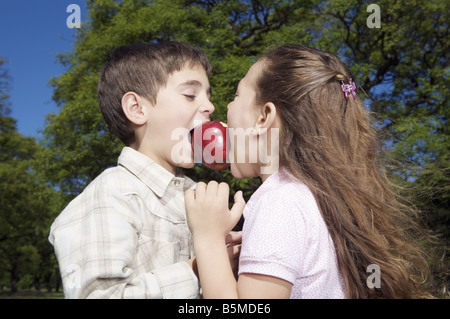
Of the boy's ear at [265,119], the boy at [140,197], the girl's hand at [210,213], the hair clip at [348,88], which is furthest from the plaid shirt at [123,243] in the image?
the hair clip at [348,88]

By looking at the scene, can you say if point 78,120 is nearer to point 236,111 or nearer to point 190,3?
point 190,3

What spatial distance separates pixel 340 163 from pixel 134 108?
151 cm

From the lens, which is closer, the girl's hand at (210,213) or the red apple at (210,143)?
the girl's hand at (210,213)

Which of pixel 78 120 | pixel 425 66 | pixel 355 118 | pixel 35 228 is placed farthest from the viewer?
pixel 35 228

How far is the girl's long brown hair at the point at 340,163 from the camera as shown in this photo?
2041 millimetres

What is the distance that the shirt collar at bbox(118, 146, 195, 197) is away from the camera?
2.67 m

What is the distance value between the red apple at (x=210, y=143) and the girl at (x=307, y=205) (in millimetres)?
355

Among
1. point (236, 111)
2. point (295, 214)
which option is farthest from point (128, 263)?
point (236, 111)

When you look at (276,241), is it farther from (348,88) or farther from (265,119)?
(348,88)

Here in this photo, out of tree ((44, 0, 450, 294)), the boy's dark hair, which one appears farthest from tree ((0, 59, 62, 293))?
the boy's dark hair

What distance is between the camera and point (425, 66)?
18.6 m

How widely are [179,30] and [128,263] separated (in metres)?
14.8

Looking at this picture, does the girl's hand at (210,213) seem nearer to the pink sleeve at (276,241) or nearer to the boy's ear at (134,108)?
the pink sleeve at (276,241)

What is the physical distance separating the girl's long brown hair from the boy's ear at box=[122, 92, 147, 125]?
92 cm
